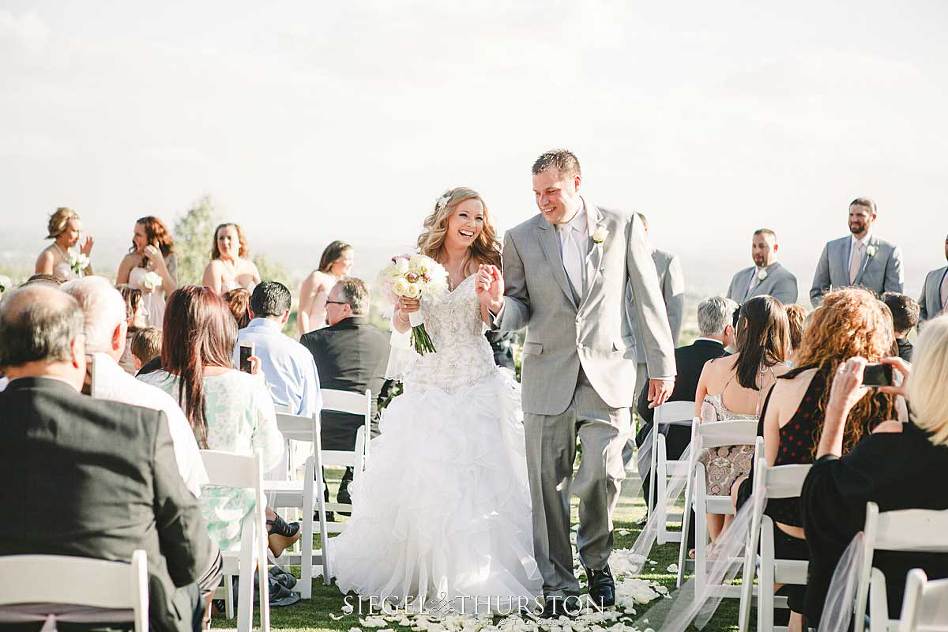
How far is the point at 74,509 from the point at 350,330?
5045mm

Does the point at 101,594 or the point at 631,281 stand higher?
the point at 631,281

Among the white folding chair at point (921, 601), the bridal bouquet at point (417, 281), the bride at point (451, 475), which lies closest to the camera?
the white folding chair at point (921, 601)

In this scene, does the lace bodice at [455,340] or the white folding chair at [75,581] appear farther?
the lace bodice at [455,340]

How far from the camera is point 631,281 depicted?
554cm

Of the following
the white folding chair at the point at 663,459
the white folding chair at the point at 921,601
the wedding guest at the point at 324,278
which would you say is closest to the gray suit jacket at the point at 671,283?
the white folding chair at the point at 663,459

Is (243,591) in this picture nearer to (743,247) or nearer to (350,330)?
(350,330)

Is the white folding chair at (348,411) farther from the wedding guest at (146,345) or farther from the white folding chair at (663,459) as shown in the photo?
the white folding chair at (663,459)

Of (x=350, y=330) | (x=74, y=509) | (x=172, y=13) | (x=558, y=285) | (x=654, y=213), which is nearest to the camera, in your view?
(x=74, y=509)

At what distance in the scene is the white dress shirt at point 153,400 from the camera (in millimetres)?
3418

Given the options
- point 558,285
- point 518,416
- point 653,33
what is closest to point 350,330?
point 518,416

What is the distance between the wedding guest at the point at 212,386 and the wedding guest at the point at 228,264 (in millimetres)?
5167

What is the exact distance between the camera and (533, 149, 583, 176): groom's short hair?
17.6ft

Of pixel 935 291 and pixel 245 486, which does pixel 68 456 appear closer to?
pixel 245 486

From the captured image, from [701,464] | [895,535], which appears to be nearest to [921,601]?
[895,535]
